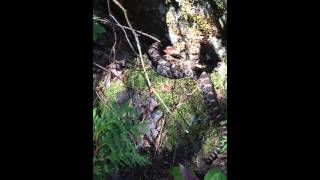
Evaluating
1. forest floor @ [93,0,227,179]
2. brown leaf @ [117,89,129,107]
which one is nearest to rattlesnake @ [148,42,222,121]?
forest floor @ [93,0,227,179]

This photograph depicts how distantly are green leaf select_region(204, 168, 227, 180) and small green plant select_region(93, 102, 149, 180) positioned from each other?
24 centimetres

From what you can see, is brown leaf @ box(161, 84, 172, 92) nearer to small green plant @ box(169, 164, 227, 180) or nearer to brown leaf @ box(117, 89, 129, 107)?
brown leaf @ box(117, 89, 129, 107)

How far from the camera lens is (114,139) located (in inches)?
93.5

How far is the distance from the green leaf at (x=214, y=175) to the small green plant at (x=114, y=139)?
242 mm

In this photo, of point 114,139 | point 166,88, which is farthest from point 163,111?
point 114,139

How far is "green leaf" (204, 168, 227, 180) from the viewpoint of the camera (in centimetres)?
238

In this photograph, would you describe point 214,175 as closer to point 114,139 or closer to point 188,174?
Result: point 188,174

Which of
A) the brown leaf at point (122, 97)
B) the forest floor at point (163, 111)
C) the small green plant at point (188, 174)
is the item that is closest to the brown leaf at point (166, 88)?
the forest floor at point (163, 111)

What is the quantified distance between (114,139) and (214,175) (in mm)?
410

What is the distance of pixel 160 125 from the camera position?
7.88 feet

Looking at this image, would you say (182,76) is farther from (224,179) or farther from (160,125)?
(224,179)

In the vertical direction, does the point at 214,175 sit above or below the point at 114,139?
below

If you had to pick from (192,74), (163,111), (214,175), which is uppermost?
(192,74)
